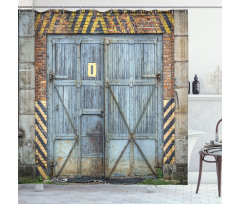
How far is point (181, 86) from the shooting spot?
264 inches

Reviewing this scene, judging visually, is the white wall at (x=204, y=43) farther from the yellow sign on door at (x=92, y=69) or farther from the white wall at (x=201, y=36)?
the yellow sign on door at (x=92, y=69)

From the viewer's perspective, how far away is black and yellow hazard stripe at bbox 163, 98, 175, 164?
6734mm

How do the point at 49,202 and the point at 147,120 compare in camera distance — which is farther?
the point at 147,120

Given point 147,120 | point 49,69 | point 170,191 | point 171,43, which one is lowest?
point 170,191

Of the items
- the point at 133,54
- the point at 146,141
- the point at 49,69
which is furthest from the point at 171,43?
the point at 49,69

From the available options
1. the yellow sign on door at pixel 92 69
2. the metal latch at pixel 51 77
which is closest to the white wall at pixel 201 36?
the yellow sign on door at pixel 92 69

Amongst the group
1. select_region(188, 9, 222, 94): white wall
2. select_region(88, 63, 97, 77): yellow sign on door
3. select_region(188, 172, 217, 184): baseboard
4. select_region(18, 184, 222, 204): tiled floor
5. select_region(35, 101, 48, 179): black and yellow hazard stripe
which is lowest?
select_region(18, 184, 222, 204): tiled floor

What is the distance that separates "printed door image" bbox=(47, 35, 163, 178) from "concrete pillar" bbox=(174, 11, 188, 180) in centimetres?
34

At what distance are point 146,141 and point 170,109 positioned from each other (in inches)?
30.8

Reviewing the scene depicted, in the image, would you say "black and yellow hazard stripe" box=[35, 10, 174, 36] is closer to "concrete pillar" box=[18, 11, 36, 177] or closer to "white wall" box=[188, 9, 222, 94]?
"concrete pillar" box=[18, 11, 36, 177]

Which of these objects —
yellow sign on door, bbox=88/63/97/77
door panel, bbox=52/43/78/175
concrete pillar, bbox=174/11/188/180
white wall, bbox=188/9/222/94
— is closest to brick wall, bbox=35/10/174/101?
concrete pillar, bbox=174/11/188/180
